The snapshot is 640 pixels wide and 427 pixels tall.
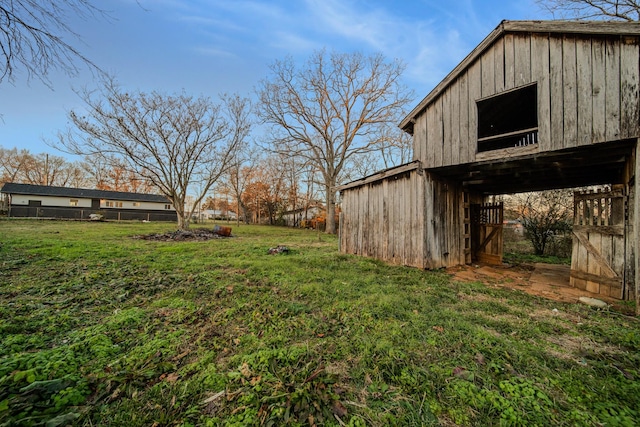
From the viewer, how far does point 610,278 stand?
16.6ft

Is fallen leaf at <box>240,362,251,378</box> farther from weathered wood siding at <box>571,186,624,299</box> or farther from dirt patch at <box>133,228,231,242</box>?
dirt patch at <box>133,228,231,242</box>

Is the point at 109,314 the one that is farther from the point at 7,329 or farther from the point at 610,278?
the point at 610,278

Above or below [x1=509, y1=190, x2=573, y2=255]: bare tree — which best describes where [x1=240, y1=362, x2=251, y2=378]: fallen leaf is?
below

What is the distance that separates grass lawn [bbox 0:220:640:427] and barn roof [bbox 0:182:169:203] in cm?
3509

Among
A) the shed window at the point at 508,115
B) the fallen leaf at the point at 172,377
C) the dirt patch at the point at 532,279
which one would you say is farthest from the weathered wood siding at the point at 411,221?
the fallen leaf at the point at 172,377

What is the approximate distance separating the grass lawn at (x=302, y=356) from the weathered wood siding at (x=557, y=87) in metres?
3.36

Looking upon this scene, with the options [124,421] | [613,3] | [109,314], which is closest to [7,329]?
[109,314]

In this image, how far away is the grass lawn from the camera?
1.89m

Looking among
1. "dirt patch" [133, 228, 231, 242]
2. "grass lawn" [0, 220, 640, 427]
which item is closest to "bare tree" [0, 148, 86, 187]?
"dirt patch" [133, 228, 231, 242]

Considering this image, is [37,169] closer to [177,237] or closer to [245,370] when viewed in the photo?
[177,237]

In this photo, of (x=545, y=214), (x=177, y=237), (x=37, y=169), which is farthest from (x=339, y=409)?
(x=37, y=169)

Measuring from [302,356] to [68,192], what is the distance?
1685 inches

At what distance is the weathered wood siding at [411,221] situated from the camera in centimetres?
724

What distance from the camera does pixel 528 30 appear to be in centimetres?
534
